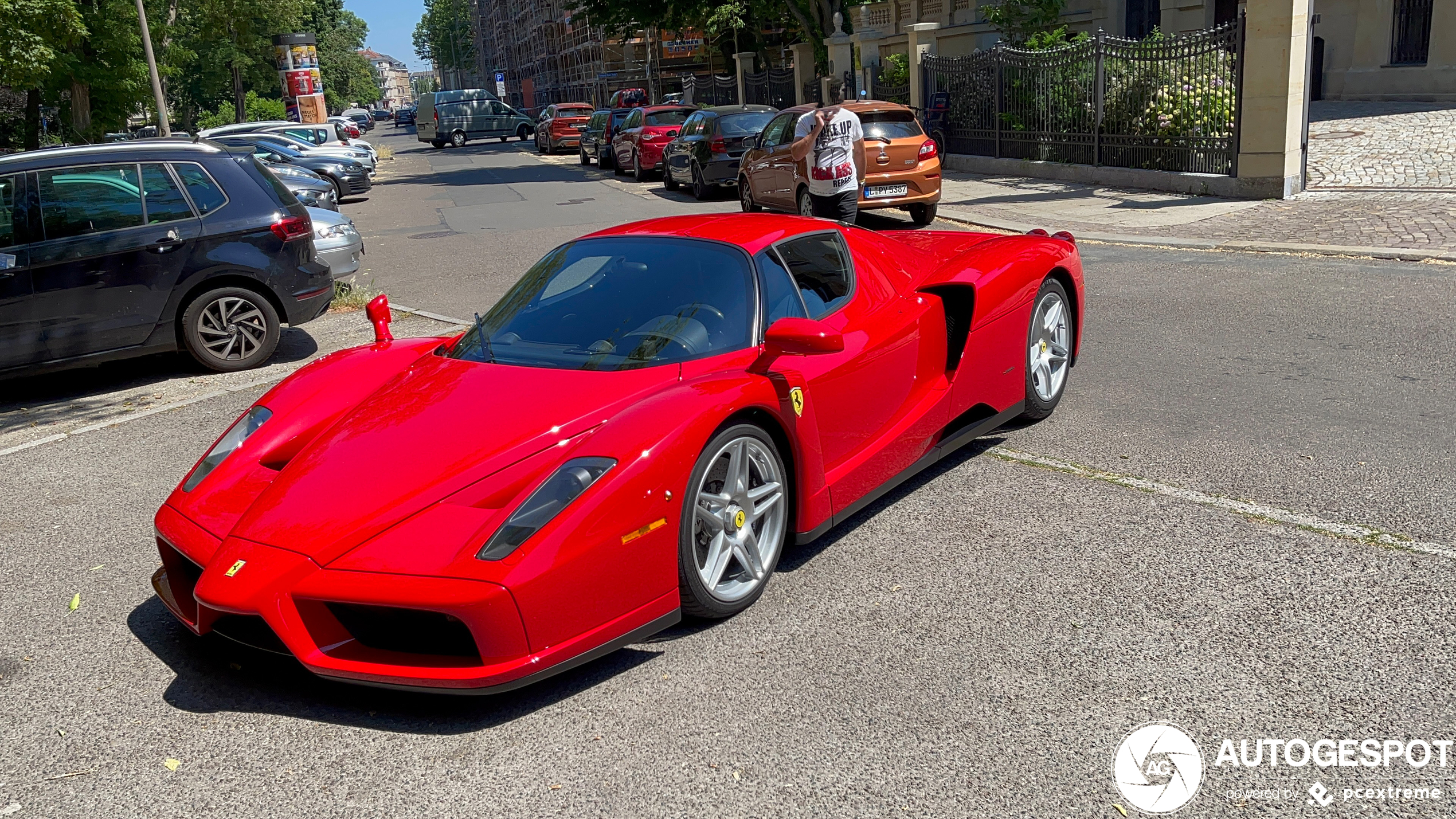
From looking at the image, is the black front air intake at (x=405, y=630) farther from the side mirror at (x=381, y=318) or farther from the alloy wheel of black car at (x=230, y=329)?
the alloy wheel of black car at (x=230, y=329)

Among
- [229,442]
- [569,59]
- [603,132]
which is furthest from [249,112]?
[229,442]

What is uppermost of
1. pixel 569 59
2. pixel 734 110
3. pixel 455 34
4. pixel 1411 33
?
pixel 455 34

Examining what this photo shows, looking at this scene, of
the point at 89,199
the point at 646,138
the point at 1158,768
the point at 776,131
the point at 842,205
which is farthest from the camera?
the point at 646,138

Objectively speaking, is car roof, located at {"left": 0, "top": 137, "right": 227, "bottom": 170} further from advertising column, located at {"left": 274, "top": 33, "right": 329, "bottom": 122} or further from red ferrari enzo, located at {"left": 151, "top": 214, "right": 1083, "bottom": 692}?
advertising column, located at {"left": 274, "top": 33, "right": 329, "bottom": 122}

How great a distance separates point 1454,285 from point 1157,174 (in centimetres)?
749

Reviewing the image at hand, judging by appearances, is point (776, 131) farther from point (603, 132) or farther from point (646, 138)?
point (603, 132)

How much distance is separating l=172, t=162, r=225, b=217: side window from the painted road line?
615 cm

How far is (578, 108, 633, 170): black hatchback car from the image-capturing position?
2961 centimetres

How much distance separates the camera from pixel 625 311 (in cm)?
440

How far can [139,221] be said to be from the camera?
8.29 meters

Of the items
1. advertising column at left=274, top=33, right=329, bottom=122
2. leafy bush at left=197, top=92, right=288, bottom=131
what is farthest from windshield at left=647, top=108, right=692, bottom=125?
leafy bush at left=197, top=92, right=288, bottom=131

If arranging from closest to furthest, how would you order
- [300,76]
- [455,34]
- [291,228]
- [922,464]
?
[922,464]
[291,228]
[300,76]
[455,34]

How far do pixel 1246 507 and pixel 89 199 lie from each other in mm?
7755

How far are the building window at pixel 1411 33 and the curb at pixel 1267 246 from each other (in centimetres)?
1575
